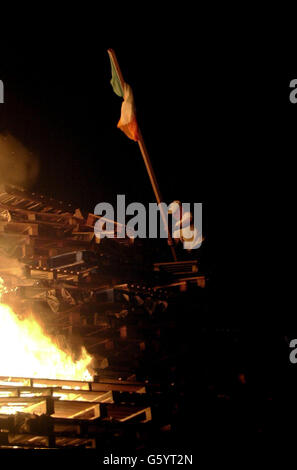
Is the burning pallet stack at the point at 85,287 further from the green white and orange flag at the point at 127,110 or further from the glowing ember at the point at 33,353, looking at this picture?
the green white and orange flag at the point at 127,110

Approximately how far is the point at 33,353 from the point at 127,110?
6.20m

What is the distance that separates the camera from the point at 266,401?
9.62 m

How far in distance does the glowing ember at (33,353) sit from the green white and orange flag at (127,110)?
4.79 meters

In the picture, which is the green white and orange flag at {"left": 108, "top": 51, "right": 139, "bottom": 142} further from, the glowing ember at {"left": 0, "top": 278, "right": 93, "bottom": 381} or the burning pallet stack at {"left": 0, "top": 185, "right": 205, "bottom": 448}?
the glowing ember at {"left": 0, "top": 278, "right": 93, "bottom": 381}

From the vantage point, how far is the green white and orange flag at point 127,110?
12.1 metres

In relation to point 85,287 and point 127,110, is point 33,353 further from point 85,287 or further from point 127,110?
point 127,110

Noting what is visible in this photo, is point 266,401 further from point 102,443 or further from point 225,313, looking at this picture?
point 102,443

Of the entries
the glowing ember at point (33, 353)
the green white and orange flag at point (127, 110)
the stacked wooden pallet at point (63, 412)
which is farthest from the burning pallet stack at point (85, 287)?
the green white and orange flag at point (127, 110)

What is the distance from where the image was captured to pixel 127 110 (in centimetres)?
1223

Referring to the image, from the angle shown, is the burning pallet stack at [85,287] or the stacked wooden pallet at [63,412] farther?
the burning pallet stack at [85,287]

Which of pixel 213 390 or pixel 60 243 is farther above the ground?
pixel 60 243

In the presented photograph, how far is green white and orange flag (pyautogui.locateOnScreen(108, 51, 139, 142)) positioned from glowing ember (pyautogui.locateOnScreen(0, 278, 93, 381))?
189 inches
